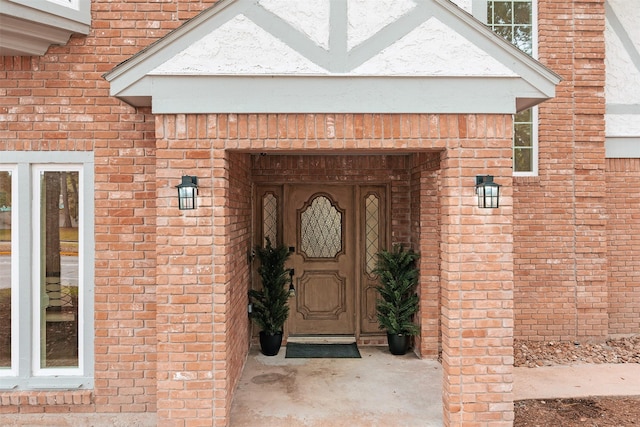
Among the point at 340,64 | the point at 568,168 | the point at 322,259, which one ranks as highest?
the point at 340,64

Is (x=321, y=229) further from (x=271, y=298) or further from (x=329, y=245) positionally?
(x=271, y=298)

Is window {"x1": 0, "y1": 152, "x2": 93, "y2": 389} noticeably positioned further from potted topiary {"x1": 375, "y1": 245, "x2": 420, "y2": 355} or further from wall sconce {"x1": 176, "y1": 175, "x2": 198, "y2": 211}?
potted topiary {"x1": 375, "y1": 245, "x2": 420, "y2": 355}

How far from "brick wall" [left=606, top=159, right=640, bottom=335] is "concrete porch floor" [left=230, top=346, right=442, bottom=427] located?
338 cm

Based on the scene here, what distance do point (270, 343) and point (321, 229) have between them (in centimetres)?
170

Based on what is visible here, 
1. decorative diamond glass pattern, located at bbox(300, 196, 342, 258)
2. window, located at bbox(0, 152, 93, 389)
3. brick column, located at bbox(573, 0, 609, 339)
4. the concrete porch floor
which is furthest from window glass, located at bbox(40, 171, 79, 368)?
brick column, located at bbox(573, 0, 609, 339)

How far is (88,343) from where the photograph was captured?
403cm

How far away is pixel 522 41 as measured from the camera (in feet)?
21.1

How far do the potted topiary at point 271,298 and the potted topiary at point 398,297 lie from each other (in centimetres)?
129

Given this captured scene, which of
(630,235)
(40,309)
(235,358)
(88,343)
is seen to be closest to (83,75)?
(40,309)

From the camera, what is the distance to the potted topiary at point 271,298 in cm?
568

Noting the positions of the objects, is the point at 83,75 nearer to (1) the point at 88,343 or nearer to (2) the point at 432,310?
(1) the point at 88,343

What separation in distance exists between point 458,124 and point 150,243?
115 inches

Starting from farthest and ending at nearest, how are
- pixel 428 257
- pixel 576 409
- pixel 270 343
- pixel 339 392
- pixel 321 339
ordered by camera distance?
1. pixel 321 339
2. pixel 270 343
3. pixel 428 257
4. pixel 339 392
5. pixel 576 409

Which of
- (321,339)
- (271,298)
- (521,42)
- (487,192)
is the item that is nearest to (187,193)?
(487,192)
